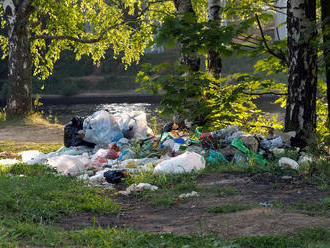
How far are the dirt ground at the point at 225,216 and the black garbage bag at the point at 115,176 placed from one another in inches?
27.2

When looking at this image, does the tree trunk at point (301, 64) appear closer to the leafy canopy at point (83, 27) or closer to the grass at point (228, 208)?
the grass at point (228, 208)

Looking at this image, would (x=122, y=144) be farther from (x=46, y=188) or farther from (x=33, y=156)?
(x=46, y=188)

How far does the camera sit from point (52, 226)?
4488 millimetres

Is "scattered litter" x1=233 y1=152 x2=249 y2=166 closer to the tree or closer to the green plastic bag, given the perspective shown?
the green plastic bag

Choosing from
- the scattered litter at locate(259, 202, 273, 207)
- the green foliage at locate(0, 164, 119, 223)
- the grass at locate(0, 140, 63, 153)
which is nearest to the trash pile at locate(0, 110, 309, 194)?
the green foliage at locate(0, 164, 119, 223)

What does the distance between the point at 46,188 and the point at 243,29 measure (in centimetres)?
354

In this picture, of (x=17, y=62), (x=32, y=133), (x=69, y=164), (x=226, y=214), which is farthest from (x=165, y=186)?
(x=17, y=62)

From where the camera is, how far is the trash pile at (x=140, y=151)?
6.80 metres

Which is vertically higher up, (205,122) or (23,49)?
(23,49)

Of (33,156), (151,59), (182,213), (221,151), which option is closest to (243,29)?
(221,151)

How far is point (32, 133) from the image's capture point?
45.0ft

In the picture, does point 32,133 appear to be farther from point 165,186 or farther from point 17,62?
point 165,186

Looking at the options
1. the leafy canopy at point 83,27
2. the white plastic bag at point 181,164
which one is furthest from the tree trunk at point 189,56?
the leafy canopy at point 83,27

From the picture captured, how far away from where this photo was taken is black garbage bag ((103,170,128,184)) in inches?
260
